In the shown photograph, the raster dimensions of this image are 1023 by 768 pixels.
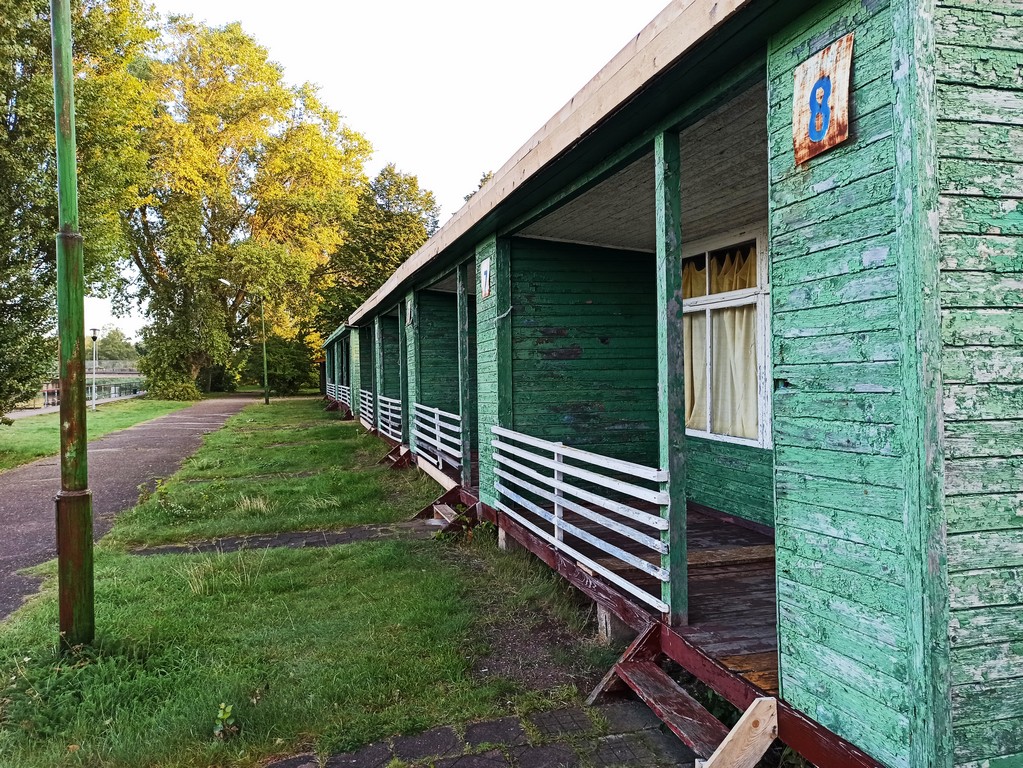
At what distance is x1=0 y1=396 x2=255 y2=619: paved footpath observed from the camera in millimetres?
6547

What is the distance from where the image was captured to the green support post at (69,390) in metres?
4.03

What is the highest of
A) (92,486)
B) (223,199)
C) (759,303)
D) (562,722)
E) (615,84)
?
(223,199)

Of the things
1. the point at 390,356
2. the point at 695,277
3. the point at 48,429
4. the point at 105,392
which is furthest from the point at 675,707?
the point at 105,392

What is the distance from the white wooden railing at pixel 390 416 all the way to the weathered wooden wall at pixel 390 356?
13.8 inches

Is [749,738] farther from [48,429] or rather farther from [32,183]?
[48,429]

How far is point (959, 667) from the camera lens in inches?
79.5

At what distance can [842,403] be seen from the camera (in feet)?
7.72

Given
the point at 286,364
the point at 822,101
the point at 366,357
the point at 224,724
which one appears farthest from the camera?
the point at 286,364

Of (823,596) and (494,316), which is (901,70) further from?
(494,316)

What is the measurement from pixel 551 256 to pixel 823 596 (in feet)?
15.1

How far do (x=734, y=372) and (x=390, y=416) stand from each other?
339 inches

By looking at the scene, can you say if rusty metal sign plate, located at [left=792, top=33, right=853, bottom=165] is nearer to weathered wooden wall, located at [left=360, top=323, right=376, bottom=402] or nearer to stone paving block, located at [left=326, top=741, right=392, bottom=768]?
stone paving block, located at [left=326, top=741, right=392, bottom=768]

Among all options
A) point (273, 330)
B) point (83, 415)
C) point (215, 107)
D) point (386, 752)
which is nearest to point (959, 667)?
point (386, 752)

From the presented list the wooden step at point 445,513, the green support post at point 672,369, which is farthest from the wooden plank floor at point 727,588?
the wooden step at point 445,513
